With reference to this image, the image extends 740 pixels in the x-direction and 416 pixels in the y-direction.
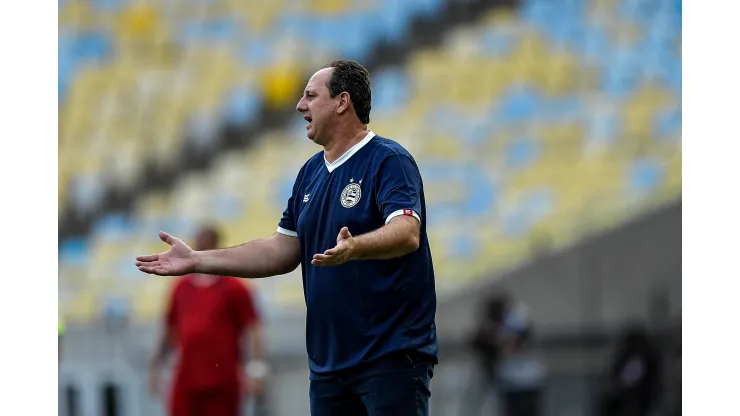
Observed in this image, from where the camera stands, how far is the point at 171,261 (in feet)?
14.1

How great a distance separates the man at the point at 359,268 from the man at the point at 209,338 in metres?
3.63

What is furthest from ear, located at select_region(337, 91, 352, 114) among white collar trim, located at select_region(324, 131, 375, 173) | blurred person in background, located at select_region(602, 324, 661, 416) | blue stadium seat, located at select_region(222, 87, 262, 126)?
blue stadium seat, located at select_region(222, 87, 262, 126)

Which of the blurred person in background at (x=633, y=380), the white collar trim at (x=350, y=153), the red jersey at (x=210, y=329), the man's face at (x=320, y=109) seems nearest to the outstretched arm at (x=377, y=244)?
the white collar trim at (x=350, y=153)

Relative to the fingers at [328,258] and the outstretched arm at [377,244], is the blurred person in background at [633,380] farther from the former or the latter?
the fingers at [328,258]

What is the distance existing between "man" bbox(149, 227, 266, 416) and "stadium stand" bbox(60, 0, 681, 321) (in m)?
2.09

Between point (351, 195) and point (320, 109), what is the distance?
1.24 feet

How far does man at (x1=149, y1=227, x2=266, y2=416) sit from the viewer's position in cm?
796

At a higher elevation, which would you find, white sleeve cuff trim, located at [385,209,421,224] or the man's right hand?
white sleeve cuff trim, located at [385,209,421,224]

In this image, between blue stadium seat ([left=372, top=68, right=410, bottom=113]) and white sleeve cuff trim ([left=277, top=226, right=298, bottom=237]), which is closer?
white sleeve cuff trim ([left=277, top=226, right=298, bottom=237])

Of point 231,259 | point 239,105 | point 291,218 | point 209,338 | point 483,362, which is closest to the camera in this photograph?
point 231,259

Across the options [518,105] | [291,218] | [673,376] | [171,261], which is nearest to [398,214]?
[291,218]

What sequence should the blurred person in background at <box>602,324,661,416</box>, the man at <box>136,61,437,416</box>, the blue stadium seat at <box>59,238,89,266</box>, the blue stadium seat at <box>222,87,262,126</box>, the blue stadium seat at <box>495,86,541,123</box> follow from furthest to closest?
1. the blue stadium seat at <box>222,87,262,126</box>
2. the blue stadium seat at <box>59,238,89,266</box>
3. the blue stadium seat at <box>495,86,541,123</box>
4. the blurred person in background at <box>602,324,661,416</box>
5. the man at <box>136,61,437,416</box>

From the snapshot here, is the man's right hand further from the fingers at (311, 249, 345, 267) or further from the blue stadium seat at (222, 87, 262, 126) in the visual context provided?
the blue stadium seat at (222, 87, 262, 126)

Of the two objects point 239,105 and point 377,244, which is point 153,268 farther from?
point 239,105
